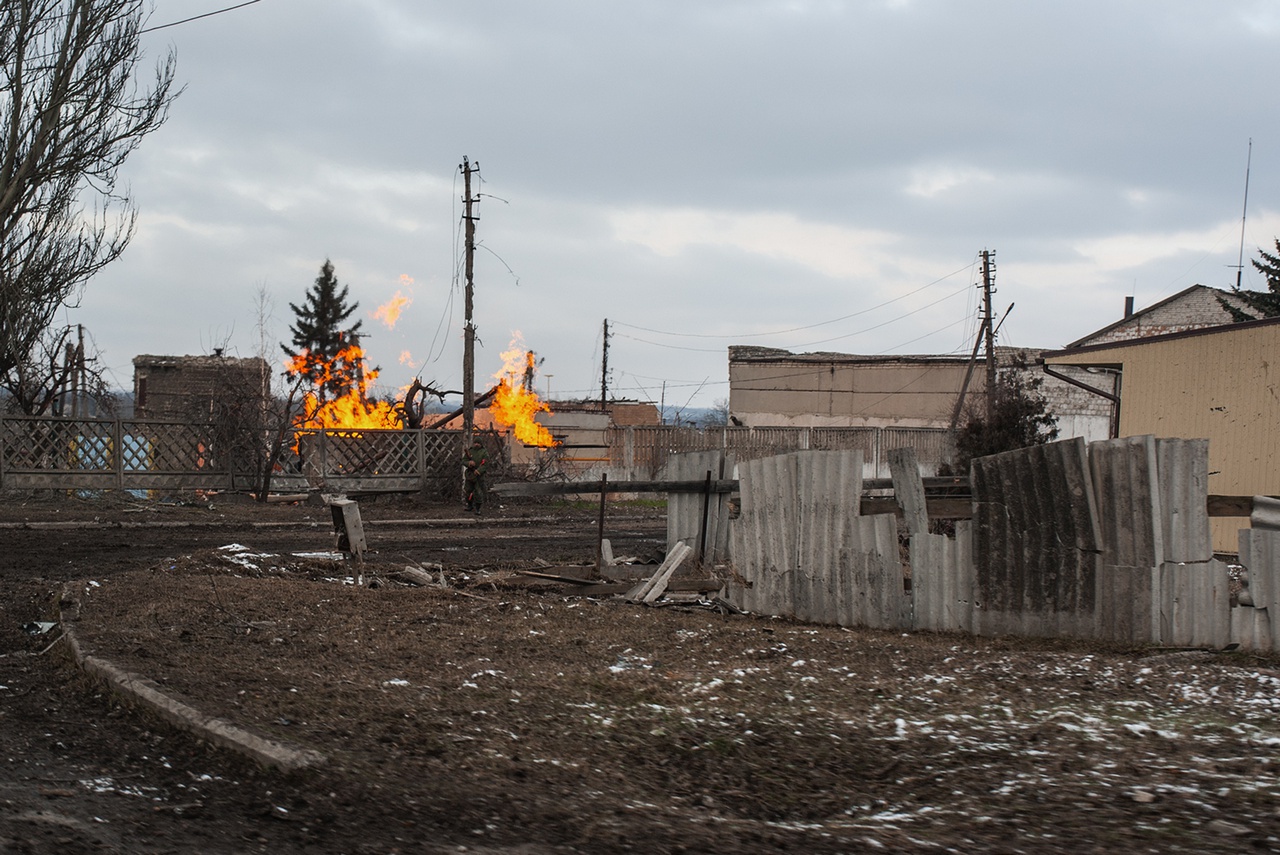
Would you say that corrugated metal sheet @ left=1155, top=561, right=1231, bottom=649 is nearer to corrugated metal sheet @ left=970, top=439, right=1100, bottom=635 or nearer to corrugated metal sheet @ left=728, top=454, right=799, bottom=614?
corrugated metal sheet @ left=970, top=439, right=1100, bottom=635

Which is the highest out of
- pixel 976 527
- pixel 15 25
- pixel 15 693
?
pixel 15 25

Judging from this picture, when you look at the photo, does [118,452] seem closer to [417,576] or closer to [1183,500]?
[417,576]

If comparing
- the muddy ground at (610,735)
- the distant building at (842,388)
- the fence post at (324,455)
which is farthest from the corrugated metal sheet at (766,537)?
the distant building at (842,388)

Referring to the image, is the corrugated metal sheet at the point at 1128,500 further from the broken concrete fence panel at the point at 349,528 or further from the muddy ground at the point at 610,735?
the broken concrete fence panel at the point at 349,528

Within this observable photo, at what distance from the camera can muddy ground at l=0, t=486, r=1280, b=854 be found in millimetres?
3736

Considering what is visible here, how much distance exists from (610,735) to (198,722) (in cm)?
183

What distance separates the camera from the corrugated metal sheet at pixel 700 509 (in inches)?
420

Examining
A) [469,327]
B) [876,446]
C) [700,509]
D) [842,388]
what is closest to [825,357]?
[842,388]

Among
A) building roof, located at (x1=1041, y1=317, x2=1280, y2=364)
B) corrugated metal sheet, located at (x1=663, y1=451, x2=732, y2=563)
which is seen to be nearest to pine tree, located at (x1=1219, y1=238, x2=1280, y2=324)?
building roof, located at (x1=1041, y1=317, x2=1280, y2=364)

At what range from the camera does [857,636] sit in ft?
25.7

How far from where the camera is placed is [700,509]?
425 inches

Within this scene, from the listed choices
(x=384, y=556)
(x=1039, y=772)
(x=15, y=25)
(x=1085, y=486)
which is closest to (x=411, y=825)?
(x=1039, y=772)

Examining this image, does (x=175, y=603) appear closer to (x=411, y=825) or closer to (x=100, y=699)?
(x=100, y=699)

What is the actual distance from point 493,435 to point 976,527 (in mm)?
20840
